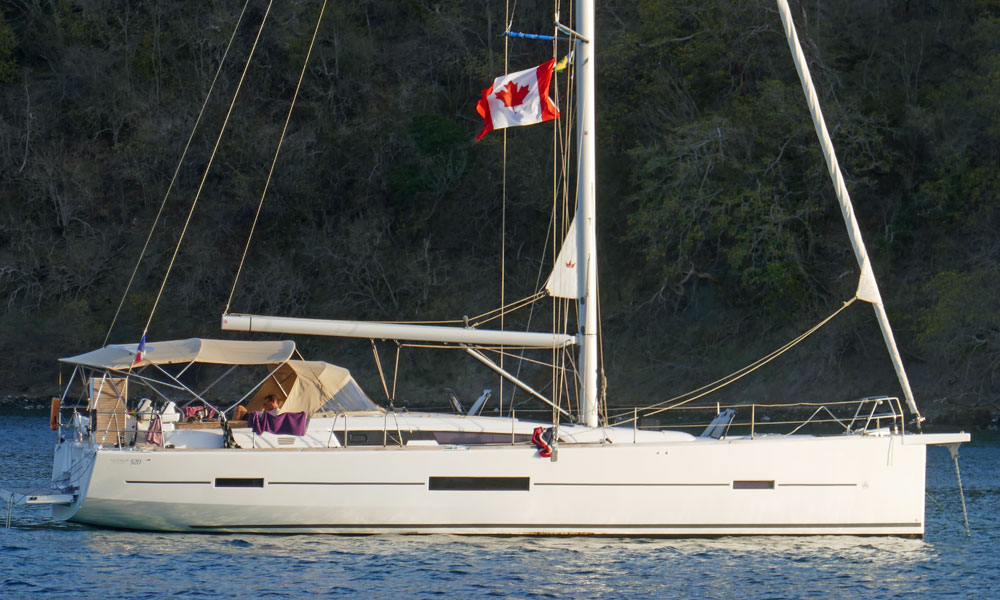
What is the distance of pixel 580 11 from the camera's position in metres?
16.3

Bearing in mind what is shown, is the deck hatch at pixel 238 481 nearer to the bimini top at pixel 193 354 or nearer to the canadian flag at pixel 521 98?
the bimini top at pixel 193 354

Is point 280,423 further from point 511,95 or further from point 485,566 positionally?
point 511,95

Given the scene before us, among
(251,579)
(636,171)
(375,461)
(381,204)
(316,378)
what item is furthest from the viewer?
(381,204)

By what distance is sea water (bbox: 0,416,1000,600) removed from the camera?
1396 cm

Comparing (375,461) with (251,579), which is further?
(375,461)

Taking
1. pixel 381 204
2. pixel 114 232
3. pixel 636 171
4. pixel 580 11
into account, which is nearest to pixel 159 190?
pixel 114 232

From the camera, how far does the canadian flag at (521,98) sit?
16531mm

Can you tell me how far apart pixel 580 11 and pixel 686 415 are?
18906mm

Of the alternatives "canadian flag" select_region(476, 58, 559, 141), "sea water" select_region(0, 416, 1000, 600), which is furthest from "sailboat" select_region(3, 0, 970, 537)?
"canadian flag" select_region(476, 58, 559, 141)

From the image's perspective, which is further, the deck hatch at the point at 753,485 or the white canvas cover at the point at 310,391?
the white canvas cover at the point at 310,391

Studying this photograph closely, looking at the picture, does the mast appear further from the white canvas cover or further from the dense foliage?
the dense foliage

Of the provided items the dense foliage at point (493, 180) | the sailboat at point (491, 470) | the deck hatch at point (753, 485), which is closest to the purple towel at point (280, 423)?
the sailboat at point (491, 470)

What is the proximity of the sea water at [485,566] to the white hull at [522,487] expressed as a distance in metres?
0.24

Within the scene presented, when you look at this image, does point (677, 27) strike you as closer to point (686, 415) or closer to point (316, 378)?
point (686, 415)
